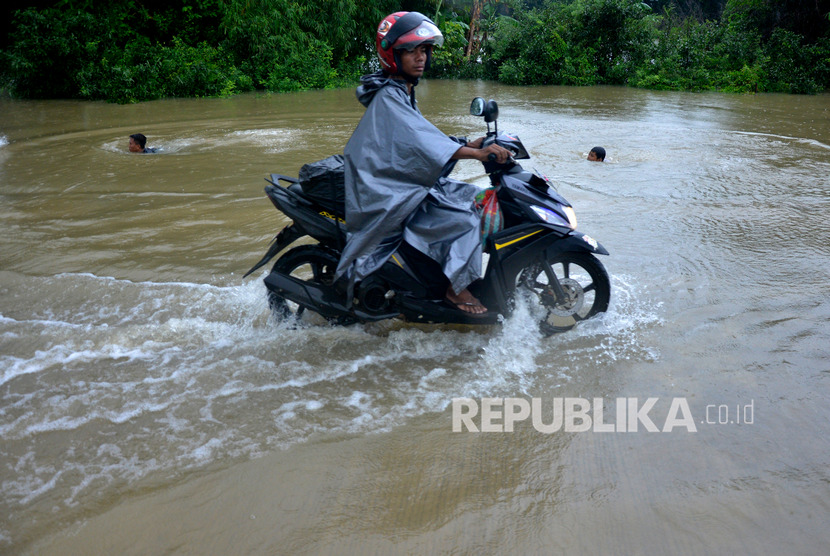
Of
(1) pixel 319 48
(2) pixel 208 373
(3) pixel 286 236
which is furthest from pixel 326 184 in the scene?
(1) pixel 319 48

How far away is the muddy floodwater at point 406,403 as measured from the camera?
8.21 feet

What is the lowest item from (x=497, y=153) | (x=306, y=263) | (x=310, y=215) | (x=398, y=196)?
(x=306, y=263)

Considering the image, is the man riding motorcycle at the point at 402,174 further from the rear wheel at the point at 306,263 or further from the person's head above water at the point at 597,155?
the person's head above water at the point at 597,155

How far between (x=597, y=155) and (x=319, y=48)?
593 inches

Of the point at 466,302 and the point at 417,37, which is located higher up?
the point at 417,37

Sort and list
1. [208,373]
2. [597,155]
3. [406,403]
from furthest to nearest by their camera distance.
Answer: [597,155] < [208,373] < [406,403]

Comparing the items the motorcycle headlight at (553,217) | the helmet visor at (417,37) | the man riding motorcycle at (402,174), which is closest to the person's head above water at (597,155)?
the motorcycle headlight at (553,217)

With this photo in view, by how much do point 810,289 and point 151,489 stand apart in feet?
14.7

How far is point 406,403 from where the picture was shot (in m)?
3.34

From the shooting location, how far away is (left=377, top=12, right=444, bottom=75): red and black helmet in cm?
342

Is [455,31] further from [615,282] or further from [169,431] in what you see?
[169,431]

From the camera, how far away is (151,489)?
2.68 metres

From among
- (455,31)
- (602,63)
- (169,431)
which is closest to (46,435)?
(169,431)

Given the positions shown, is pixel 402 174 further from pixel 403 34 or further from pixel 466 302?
pixel 466 302
